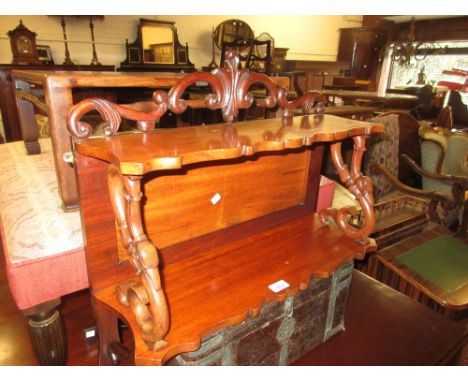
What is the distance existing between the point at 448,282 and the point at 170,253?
121cm

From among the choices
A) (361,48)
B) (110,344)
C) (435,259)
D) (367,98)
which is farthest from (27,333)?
(361,48)

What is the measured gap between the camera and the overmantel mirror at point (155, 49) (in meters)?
3.57

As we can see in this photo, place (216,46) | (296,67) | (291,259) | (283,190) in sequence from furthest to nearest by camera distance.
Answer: (296,67)
(216,46)
(283,190)
(291,259)

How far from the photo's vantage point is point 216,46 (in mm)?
4270

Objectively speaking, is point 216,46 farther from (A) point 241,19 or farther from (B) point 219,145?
(B) point 219,145

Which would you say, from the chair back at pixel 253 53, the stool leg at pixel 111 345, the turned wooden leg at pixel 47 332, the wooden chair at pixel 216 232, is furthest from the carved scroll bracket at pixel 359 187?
the chair back at pixel 253 53

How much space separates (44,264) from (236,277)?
0.48 m

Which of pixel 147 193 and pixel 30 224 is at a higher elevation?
pixel 147 193

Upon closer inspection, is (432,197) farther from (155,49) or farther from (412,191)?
(155,49)

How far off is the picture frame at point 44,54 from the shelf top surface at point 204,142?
313cm

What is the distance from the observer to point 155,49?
366cm

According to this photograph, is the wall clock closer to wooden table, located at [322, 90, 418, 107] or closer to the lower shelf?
wooden table, located at [322, 90, 418, 107]

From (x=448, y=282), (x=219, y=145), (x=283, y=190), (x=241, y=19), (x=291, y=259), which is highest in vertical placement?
(x=241, y=19)
